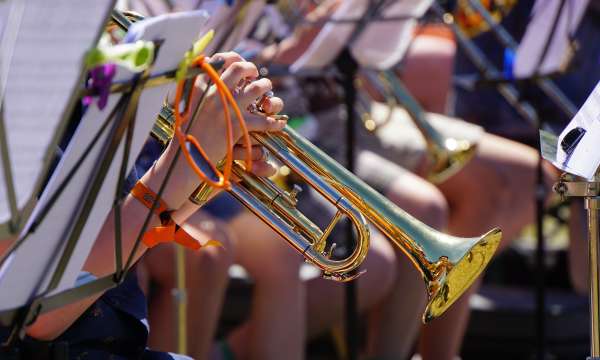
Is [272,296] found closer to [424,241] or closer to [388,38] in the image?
[388,38]

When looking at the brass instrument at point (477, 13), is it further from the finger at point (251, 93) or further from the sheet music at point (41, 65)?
the sheet music at point (41, 65)

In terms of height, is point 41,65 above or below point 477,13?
above

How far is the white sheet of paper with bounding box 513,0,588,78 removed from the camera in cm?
259

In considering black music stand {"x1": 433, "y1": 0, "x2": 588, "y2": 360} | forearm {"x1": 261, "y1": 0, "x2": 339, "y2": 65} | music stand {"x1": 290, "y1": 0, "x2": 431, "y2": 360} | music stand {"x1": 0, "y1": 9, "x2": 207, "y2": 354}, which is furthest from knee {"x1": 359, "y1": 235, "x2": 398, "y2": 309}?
music stand {"x1": 0, "y1": 9, "x2": 207, "y2": 354}

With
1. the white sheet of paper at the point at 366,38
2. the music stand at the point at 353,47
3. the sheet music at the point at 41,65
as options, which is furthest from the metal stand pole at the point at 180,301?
the sheet music at the point at 41,65

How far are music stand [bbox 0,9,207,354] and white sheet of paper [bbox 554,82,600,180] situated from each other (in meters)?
0.71

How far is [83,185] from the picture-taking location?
1.01 meters

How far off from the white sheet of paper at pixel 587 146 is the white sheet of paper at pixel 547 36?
3.75ft

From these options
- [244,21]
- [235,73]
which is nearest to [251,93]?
[235,73]

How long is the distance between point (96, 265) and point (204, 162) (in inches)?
8.5

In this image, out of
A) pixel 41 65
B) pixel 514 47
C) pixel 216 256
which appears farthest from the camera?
pixel 514 47

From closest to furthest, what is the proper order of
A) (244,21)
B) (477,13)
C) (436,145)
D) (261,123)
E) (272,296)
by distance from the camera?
(261,123) → (244,21) → (272,296) → (436,145) → (477,13)

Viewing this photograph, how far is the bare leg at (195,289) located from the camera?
2.35 metres

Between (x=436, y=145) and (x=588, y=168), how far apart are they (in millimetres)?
1330
